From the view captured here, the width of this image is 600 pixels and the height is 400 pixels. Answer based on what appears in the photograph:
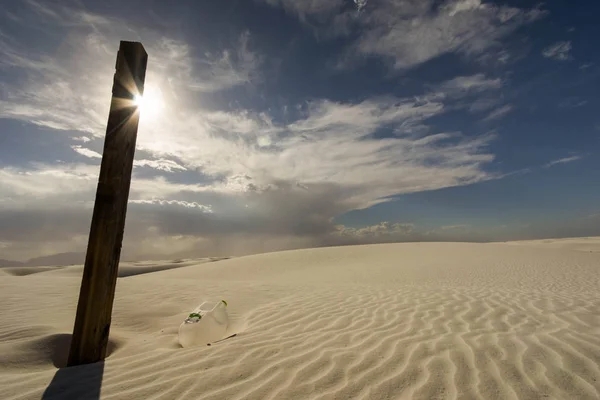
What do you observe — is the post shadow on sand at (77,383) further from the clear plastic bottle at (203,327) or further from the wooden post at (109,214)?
the clear plastic bottle at (203,327)

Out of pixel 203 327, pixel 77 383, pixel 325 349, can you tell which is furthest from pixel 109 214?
pixel 325 349

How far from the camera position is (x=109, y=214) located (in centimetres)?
330

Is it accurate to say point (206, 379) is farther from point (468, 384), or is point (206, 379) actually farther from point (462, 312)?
point (462, 312)

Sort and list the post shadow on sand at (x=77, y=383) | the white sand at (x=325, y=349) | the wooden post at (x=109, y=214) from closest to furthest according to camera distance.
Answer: the post shadow on sand at (x=77, y=383), the white sand at (x=325, y=349), the wooden post at (x=109, y=214)

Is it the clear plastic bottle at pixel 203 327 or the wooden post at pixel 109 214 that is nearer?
the wooden post at pixel 109 214

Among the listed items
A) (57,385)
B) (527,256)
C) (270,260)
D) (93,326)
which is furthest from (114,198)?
(527,256)

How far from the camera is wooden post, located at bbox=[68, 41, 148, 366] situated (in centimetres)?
316

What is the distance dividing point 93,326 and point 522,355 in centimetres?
466

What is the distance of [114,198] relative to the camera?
334cm

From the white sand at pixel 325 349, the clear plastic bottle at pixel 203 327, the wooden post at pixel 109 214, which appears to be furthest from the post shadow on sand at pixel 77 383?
the clear plastic bottle at pixel 203 327

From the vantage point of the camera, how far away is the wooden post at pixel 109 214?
3.16m

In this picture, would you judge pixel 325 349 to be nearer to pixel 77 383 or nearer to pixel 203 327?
pixel 203 327

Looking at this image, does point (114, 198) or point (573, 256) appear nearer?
point (114, 198)

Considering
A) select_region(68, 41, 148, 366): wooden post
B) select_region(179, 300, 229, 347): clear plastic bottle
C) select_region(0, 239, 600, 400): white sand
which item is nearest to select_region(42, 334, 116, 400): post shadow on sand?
select_region(0, 239, 600, 400): white sand
